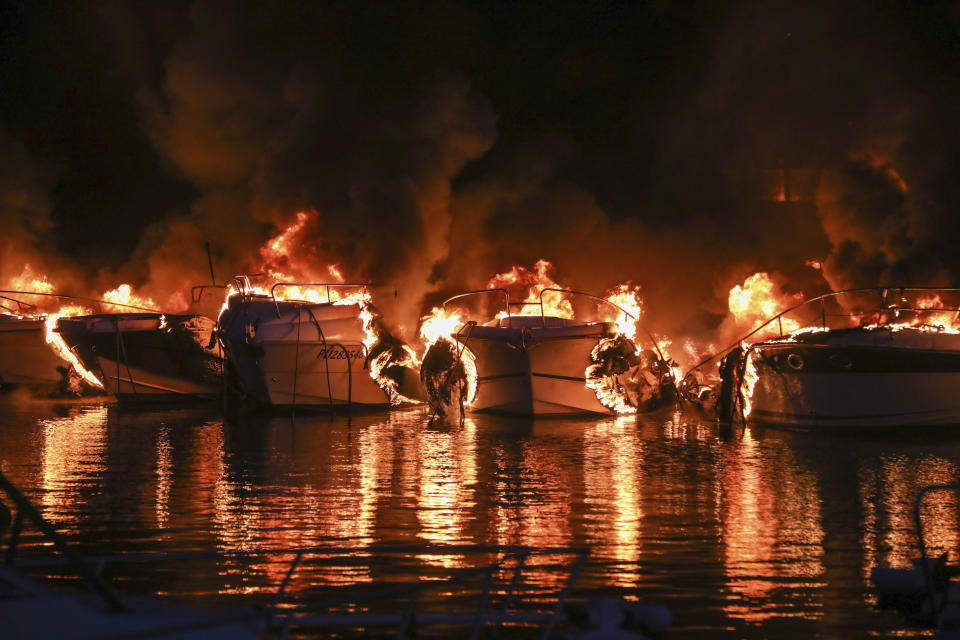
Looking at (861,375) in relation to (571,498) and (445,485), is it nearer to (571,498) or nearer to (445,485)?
(571,498)

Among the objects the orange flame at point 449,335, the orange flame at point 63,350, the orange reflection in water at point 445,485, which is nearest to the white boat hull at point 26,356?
the orange flame at point 63,350

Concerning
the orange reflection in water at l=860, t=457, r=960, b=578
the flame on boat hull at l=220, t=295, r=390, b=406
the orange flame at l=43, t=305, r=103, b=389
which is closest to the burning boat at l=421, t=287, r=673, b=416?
the flame on boat hull at l=220, t=295, r=390, b=406

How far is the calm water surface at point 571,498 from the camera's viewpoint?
793cm

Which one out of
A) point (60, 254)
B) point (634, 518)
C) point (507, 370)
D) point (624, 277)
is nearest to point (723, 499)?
point (634, 518)

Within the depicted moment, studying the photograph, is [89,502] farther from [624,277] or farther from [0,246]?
[0,246]

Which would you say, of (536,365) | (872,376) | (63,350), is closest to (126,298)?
(63,350)

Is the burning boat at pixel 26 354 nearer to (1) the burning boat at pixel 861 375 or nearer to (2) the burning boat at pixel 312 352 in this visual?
(2) the burning boat at pixel 312 352

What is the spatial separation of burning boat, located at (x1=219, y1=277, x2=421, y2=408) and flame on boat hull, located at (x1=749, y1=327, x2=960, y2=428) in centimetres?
818

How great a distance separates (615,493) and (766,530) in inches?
95.5

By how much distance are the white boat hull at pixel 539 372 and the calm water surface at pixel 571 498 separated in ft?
3.90

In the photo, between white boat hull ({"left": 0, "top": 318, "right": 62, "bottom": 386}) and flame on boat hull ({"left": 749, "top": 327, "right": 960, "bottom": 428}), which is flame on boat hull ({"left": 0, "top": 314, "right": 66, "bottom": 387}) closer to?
white boat hull ({"left": 0, "top": 318, "right": 62, "bottom": 386})

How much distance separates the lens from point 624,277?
38.1 meters

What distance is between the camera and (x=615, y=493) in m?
12.1

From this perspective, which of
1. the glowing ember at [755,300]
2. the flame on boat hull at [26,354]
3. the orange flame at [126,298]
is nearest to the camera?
the flame on boat hull at [26,354]
